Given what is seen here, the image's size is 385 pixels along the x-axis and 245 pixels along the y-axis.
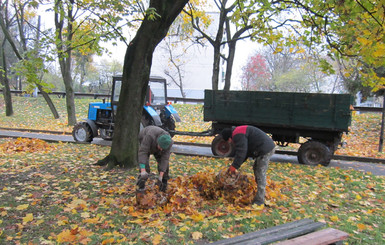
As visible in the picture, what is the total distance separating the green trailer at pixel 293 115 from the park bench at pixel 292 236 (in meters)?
5.64

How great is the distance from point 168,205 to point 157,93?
7828mm

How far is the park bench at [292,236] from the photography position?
3.53 m

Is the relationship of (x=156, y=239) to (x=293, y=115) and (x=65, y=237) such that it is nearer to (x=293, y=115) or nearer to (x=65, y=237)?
(x=65, y=237)

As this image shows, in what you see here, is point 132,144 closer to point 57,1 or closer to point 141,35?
point 141,35

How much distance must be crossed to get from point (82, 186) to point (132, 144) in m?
1.73

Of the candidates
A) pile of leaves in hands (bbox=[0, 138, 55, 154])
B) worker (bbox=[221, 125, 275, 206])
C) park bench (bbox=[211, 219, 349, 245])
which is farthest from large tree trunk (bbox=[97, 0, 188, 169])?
park bench (bbox=[211, 219, 349, 245])

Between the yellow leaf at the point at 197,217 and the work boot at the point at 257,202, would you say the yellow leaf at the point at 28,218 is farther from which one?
the work boot at the point at 257,202

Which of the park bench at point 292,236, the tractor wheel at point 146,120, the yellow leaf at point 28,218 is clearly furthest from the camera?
the tractor wheel at point 146,120

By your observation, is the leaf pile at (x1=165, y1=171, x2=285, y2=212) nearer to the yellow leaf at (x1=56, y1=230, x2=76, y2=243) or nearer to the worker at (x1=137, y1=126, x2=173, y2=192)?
the worker at (x1=137, y1=126, x2=173, y2=192)

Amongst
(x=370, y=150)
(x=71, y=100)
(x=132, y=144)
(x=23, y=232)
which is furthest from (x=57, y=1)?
(x=370, y=150)

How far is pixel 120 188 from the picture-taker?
5762 millimetres

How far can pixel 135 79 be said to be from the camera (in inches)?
281

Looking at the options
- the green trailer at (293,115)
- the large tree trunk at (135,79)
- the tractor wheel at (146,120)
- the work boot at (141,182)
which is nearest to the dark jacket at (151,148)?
the work boot at (141,182)

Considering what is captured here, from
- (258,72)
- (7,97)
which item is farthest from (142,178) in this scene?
(258,72)
